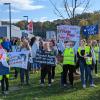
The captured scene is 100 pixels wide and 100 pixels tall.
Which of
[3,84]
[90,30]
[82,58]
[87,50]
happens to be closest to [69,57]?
[82,58]

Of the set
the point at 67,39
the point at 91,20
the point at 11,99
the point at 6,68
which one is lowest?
the point at 11,99

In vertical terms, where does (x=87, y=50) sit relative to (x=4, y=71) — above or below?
above

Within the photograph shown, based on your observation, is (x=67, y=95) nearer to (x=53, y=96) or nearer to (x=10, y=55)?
(x=53, y=96)

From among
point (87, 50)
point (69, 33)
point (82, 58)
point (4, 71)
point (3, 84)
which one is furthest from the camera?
point (69, 33)

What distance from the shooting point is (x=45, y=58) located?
16.5 meters

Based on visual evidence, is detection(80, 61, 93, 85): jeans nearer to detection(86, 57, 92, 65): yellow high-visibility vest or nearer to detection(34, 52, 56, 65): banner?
detection(86, 57, 92, 65): yellow high-visibility vest

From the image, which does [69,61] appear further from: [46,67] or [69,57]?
[46,67]

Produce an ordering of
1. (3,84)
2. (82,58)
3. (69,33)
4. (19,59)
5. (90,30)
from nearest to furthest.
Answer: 1. (3,84)
2. (82,58)
3. (69,33)
4. (19,59)
5. (90,30)

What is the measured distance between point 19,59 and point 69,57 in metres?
2.47

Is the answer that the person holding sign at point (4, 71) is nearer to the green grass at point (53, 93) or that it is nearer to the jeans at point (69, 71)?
the green grass at point (53, 93)

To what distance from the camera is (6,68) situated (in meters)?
14.9

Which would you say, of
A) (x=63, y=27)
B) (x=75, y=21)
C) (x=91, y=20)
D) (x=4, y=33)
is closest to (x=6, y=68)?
(x=63, y=27)

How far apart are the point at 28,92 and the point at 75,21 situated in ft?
27.5

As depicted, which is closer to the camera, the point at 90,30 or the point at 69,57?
the point at 69,57
